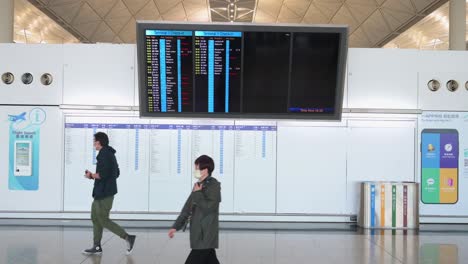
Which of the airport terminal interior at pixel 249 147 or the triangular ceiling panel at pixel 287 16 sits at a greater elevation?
the triangular ceiling panel at pixel 287 16

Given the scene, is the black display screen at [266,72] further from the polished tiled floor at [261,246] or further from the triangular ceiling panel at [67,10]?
the triangular ceiling panel at [67,10]

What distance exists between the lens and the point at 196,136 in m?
11.2

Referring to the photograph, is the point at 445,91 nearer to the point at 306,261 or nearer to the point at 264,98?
the point at 264,98

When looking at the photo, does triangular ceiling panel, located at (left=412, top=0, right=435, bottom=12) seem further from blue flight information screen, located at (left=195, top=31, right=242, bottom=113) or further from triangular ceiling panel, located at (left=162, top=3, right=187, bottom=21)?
blue flight information screen, located at (left=195, top=31, right=242, bottom=113)

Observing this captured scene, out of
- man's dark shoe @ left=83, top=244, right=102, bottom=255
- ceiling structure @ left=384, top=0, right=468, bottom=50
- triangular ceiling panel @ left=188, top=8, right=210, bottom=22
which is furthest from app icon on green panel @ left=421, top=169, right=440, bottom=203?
triangular ceiling panel @ left=188, top=8, right=210, bottom=22

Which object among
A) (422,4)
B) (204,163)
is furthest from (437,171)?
(422,4)

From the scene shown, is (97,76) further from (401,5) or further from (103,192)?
(401,5)

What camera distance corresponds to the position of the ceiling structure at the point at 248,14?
83.6ft

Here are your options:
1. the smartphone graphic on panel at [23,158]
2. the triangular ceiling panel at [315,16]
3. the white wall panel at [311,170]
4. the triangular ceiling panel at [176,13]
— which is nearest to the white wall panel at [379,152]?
the white wall panel at [311,170]

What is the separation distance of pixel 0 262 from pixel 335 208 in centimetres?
665

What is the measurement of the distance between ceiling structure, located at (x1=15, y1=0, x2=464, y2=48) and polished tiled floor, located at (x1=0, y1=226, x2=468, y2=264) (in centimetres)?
1610

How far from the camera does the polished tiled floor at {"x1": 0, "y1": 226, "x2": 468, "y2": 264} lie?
25.8 ft

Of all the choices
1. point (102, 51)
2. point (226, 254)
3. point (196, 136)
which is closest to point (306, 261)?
point (226, 254)

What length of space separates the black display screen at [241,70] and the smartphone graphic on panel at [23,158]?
2.77 meters
